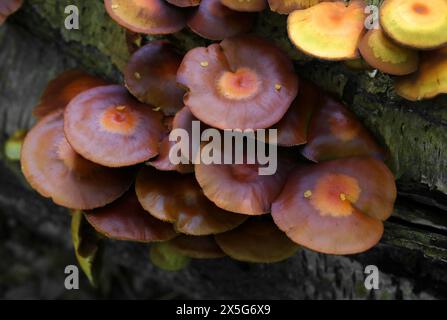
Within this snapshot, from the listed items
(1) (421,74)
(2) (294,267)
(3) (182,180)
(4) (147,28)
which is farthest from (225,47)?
(2) (294,267)

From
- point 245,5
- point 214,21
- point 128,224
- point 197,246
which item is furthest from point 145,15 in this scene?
point 197,246

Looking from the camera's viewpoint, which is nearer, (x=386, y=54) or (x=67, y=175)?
(x=386, y=54)

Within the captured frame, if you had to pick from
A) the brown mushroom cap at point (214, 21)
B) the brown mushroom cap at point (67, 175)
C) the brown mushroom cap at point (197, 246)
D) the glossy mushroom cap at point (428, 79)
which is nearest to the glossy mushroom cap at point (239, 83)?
the brown mushroom cap at point (214, 21)

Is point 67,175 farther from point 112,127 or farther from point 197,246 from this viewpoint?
point 197,246

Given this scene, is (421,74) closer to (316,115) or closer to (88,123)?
(316,115)

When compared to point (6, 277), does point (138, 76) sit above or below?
above

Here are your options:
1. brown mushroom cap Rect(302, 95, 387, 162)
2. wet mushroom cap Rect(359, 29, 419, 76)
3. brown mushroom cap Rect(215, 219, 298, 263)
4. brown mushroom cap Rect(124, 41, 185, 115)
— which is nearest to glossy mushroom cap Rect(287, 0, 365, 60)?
wet mushroom cap Rect(359, 29, 419, 76)
